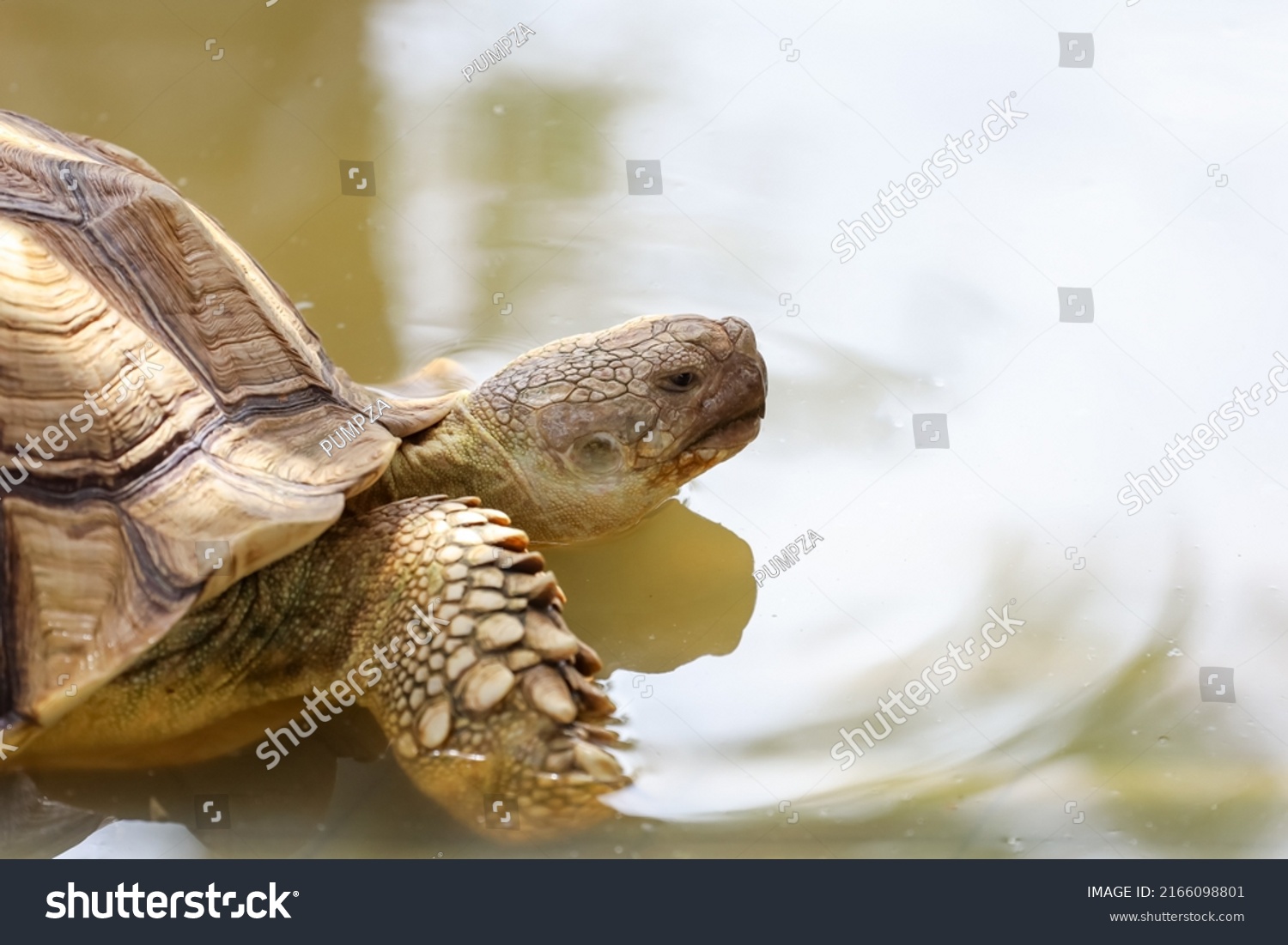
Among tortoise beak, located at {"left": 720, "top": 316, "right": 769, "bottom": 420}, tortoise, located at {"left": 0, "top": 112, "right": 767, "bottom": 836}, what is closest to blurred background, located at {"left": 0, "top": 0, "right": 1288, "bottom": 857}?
tortoise, located at {"left": 0, "top": 112, "right": 767, "bottom": 836}

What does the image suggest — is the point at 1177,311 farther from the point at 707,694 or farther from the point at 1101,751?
the point at 707,694

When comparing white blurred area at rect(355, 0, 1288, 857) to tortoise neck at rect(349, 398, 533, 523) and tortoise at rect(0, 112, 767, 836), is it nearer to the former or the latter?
tortoise at rect(0, 112, 767, 836)

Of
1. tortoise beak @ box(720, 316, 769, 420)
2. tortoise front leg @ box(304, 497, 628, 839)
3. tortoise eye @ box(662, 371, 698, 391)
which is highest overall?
tortoise beak @ box(720, 316, 769, 420)

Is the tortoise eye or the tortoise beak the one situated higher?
the tortoise beak

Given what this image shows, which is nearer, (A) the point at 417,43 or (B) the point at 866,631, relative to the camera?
(B) the point at 866,631

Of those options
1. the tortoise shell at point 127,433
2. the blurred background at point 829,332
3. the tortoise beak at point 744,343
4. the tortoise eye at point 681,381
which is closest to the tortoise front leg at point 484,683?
the blurred background at point 829,332

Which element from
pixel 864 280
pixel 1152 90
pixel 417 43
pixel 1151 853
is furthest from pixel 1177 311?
pixel 417 43

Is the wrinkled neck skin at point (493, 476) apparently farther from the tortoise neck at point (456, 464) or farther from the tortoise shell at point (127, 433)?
the tortoise shell at point (127, 433)

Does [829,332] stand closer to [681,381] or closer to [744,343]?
[744,343]
